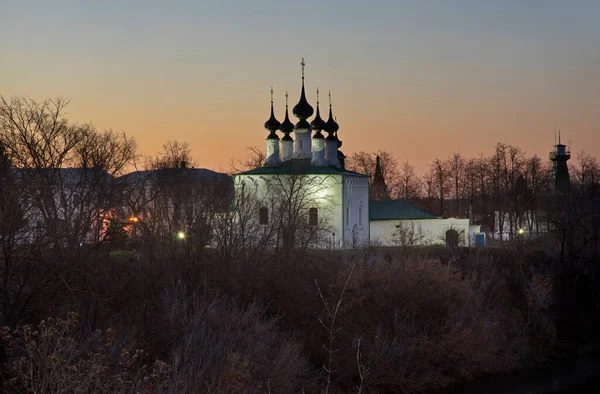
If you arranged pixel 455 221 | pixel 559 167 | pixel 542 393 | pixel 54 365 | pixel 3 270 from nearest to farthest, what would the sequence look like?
pixel 54 365 < pixel 3 270 < pixel 542 393 < pixel 455 221 < pixel 559 167

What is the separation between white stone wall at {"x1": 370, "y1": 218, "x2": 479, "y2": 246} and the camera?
50153mm

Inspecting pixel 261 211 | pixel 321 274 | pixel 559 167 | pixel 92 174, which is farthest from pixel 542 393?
pixel 559 167

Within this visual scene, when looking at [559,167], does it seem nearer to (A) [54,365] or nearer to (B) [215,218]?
(B) [215,218]

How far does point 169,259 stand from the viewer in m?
26.6

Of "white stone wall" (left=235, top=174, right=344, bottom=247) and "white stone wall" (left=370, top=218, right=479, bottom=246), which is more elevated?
"white stone wall" (left=235, top=174, right=344, bottom=247)

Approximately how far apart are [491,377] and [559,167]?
178 feet

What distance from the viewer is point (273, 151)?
50344 mm

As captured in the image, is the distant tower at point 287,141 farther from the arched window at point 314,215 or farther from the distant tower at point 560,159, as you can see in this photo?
the distant tower at point 560,159

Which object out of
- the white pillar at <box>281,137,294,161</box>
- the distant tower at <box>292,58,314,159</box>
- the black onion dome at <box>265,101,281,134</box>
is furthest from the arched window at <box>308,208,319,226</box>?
the black onion dome at <box>265,101,281,134</box>

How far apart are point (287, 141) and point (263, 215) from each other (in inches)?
336

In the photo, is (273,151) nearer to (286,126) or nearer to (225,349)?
(286,126)

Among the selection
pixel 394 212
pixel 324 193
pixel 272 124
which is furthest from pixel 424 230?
pixel 272 124

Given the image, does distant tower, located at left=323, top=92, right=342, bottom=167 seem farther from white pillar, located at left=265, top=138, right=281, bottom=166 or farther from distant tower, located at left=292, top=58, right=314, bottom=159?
white pillar, located at left=265, top=138, right=281, bottom=166

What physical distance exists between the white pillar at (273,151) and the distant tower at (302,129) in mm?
1051
